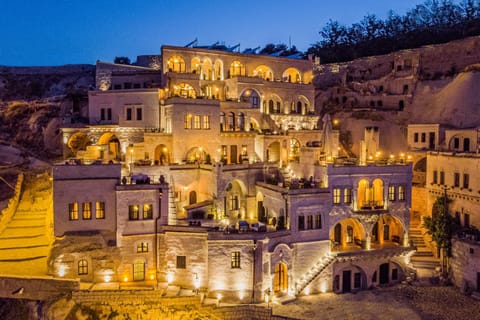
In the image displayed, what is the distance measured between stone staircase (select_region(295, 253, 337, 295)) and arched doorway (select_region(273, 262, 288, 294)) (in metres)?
0.93

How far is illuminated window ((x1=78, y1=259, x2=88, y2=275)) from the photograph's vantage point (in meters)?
26.5

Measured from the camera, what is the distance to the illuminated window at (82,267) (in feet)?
86.8

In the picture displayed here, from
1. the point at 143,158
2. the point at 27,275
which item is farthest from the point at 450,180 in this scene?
the point at 27,275

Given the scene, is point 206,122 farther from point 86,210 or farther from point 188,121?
point 86,210

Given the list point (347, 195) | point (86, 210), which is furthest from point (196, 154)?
point (347, 195)

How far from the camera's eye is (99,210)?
27500 millimetres

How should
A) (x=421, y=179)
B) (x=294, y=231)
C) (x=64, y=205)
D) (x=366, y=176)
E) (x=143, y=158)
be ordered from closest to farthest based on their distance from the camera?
(x=64, y=205) < (x=294, y=231) < (x=366, y=176) < (x=143, y=158) < (x=421, y=179)

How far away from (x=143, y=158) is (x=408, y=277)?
23850 millimetres

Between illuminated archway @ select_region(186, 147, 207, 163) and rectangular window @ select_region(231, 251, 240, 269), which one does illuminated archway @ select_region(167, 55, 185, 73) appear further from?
rectangular window @ select_region(231, 251, 240, 269)

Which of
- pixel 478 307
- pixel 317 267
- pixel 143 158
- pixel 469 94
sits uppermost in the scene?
pixel 469 94

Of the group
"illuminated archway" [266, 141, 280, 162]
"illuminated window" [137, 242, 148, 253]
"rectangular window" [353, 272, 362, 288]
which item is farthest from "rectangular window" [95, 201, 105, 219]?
"rectangular window" [353, 272, 362, 288]

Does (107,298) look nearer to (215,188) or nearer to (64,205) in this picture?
(64,205)

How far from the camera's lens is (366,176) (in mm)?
31766

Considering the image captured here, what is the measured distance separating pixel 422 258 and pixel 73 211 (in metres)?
26.8
